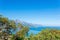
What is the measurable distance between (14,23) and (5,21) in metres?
0.46

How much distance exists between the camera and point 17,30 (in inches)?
348

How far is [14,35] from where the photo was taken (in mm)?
8672

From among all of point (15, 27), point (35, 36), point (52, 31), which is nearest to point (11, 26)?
point (15, 27)

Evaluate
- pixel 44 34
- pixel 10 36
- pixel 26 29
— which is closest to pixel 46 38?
pixel 44 34

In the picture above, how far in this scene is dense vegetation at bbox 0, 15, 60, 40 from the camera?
863 centimetres

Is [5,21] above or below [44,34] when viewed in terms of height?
above

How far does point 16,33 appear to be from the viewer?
28.6 feet

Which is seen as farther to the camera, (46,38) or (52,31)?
(52,31)

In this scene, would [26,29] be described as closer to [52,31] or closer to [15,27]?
[15,27]

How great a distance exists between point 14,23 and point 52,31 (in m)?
1.82

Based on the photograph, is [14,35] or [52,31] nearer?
[14,35]

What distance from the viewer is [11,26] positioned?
8.83 metres

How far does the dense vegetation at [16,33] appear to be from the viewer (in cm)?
863

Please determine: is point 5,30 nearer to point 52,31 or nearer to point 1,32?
point 1,32
